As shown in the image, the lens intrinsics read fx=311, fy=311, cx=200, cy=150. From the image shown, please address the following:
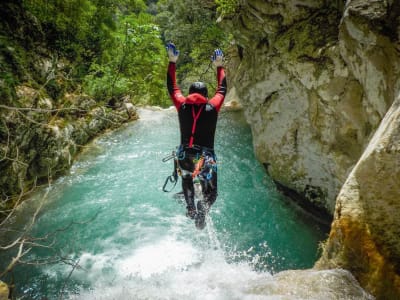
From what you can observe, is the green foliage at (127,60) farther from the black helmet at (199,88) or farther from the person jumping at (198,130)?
the black helmet at (199,88)

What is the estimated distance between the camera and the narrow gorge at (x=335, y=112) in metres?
2.98

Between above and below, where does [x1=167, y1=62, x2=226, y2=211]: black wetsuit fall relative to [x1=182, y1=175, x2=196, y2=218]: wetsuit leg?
→ above

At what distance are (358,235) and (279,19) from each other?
4.31 metres

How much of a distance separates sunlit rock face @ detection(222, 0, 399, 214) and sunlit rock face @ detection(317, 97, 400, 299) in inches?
47.5

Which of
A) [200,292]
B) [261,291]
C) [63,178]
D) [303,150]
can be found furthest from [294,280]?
[63,178]

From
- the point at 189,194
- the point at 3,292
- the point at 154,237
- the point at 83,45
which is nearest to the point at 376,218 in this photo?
the point at 189,194

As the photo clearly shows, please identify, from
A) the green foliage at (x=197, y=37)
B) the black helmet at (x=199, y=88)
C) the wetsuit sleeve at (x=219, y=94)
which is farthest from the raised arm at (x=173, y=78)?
the green foliage at (x=197, y=37)

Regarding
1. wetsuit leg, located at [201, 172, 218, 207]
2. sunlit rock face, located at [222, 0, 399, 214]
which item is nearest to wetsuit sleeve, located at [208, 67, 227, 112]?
wetsuit leg, located at [201, 172, 218, 207]

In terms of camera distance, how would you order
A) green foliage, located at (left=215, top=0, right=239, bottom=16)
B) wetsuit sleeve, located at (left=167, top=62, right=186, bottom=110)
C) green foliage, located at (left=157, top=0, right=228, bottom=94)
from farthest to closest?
green foliage, located at (left=157, top=0, right=228, bottom=94) → green foliage, located at (left=215, top=0, right=239, bottom=16) → wetsuit sleeve, located at (left=167, top=62, right=186, bottom=110)

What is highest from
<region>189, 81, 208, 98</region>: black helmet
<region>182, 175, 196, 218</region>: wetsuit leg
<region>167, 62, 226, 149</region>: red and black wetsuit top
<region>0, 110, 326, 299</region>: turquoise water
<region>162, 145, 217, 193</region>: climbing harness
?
<region>189, 81, 208, 98</region>: black helmet

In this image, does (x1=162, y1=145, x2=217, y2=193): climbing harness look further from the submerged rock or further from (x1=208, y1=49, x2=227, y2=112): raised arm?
the submerged rock

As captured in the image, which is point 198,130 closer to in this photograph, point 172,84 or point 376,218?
point 172,84

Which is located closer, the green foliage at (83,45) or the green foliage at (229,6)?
the green foliage at (229,6)

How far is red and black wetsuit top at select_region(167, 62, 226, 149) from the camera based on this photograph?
13.6 feet
